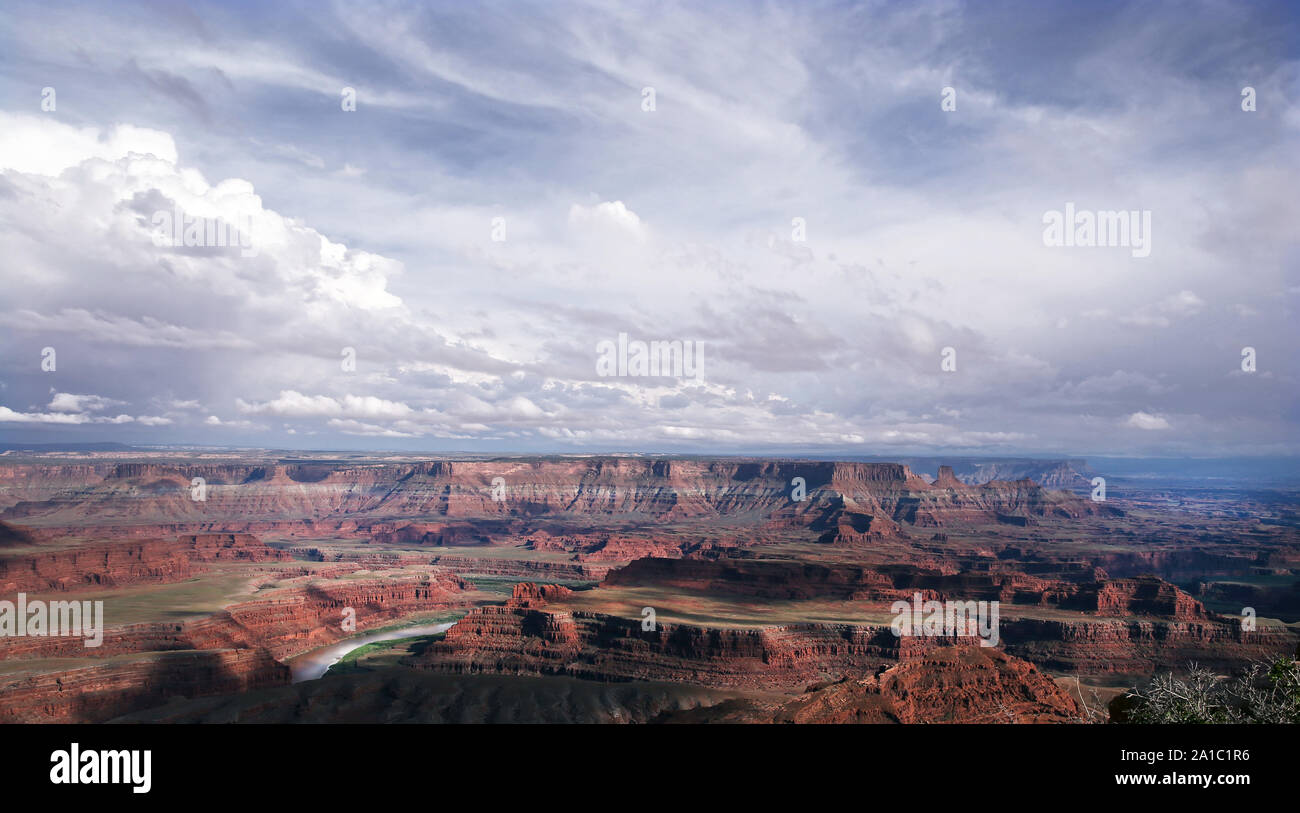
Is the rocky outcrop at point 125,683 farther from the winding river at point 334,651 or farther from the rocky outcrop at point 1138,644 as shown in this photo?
→ the rocky outcrop at point 1138,644

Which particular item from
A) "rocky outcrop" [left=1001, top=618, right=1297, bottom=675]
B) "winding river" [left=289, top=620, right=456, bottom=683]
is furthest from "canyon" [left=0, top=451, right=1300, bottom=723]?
"winding river" [left=289, top=620, right=456, bottom=683]

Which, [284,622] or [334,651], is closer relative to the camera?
[334,651]

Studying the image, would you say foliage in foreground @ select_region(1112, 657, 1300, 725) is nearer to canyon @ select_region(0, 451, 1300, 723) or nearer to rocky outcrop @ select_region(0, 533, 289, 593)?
canyon @ select_region(0, 451, 1300, 723)

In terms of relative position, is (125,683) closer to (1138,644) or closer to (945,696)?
(945,696)

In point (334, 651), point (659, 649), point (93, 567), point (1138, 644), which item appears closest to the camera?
point (659, 649)

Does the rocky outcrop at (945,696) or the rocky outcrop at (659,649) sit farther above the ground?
the rocky outcrop at (945,696)

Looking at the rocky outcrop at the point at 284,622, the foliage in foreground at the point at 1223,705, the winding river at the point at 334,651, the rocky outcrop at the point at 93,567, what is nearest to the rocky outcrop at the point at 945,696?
the foliage in foreground at the point at 1223,705

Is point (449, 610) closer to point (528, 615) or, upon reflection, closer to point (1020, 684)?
point (528, 615)

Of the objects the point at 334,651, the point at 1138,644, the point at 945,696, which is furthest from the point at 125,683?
the point at 1138,644
